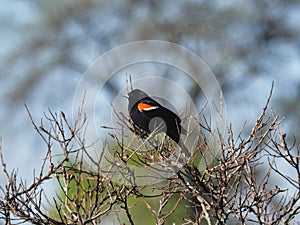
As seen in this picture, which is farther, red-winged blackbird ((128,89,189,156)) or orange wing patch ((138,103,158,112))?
orange wing patch ((138,103,158,112))

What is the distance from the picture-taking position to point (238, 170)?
269cm

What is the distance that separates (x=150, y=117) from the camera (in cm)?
378

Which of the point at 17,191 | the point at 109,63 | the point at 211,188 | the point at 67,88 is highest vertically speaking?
the point at 67,88

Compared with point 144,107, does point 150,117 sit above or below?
below

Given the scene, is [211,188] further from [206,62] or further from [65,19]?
[65,19]

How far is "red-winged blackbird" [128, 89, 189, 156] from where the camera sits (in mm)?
3352

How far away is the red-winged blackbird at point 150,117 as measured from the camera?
3352mm

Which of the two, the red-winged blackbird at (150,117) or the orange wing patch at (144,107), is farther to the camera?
the orange wing patch at (144,107)

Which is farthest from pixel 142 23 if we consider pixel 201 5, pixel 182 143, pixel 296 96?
Answer: pixel 182 143

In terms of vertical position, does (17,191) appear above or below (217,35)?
below

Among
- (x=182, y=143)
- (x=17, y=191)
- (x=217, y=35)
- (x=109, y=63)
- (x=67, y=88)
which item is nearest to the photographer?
(x=17, y=191)

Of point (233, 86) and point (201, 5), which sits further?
point (201, 5)

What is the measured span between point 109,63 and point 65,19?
2.33m

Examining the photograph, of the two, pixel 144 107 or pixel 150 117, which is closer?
pixel 150 117
